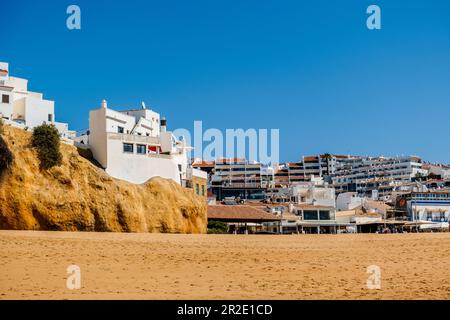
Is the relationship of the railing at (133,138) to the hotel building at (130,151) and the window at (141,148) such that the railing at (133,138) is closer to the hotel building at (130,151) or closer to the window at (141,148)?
the hotel building at (130,151)

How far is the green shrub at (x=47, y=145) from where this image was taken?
116 ft

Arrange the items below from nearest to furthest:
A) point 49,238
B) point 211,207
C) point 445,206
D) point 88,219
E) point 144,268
Result: point 144,268, point 49,238, point 88,219, point 211,207, point 445,206

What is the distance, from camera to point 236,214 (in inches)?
2260

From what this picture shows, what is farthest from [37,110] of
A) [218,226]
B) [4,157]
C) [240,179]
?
[240,179]

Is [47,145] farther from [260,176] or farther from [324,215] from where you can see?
[260,176]

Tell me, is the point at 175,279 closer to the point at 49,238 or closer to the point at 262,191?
the point at 49,238

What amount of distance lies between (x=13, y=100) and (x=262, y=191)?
69864mm

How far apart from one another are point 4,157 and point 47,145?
308 centimetres

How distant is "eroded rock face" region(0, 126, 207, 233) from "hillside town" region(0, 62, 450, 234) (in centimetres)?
166

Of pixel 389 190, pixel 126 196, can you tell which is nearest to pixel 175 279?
pixel 126 196

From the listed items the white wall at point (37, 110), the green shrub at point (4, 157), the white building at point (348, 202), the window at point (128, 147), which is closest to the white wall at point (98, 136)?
the window at point (128, 147)

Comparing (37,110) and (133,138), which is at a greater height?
(37,110)

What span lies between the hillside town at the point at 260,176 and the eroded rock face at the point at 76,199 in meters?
1.66

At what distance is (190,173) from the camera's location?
5022 cm
